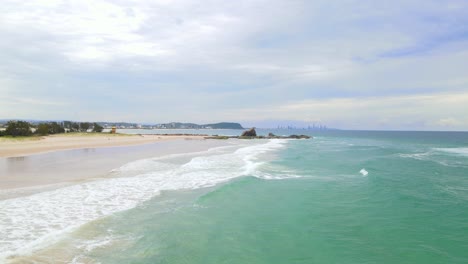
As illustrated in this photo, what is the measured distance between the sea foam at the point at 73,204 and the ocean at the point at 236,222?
34mm

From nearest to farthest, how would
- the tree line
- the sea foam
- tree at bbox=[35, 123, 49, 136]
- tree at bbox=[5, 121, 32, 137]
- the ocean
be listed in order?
the ocean → the sea foam → tree at bbox=[5, 121, 32, 137] → the tree line → tree at bbox=[35, 123, 49, 136]

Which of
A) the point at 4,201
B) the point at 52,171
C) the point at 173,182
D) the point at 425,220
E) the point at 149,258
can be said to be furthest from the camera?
the point at 52,171

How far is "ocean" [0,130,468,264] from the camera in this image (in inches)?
307

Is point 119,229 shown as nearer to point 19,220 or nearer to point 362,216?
point 19,220

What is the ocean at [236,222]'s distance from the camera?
307 inches

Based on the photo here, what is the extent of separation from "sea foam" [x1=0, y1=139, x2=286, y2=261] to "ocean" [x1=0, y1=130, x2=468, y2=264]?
34mm

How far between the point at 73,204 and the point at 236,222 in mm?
6441

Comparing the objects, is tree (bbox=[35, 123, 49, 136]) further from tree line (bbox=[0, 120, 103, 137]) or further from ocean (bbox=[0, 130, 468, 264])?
ocean (bbox=[0, 130, 468, 264])

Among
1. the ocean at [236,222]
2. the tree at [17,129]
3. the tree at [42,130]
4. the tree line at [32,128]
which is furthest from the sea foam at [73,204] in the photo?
the tree at [42,130]

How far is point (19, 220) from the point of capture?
391 inches

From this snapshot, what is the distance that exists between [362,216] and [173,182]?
10.1 m

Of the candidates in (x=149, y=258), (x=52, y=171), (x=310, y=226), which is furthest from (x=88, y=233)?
(x=52, y=171)

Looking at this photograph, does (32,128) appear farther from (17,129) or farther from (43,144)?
(43,144)

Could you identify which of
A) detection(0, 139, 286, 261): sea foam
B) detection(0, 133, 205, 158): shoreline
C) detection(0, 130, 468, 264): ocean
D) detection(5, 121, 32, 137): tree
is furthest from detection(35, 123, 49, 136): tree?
detection(0, 130, 468, 264): ocean
